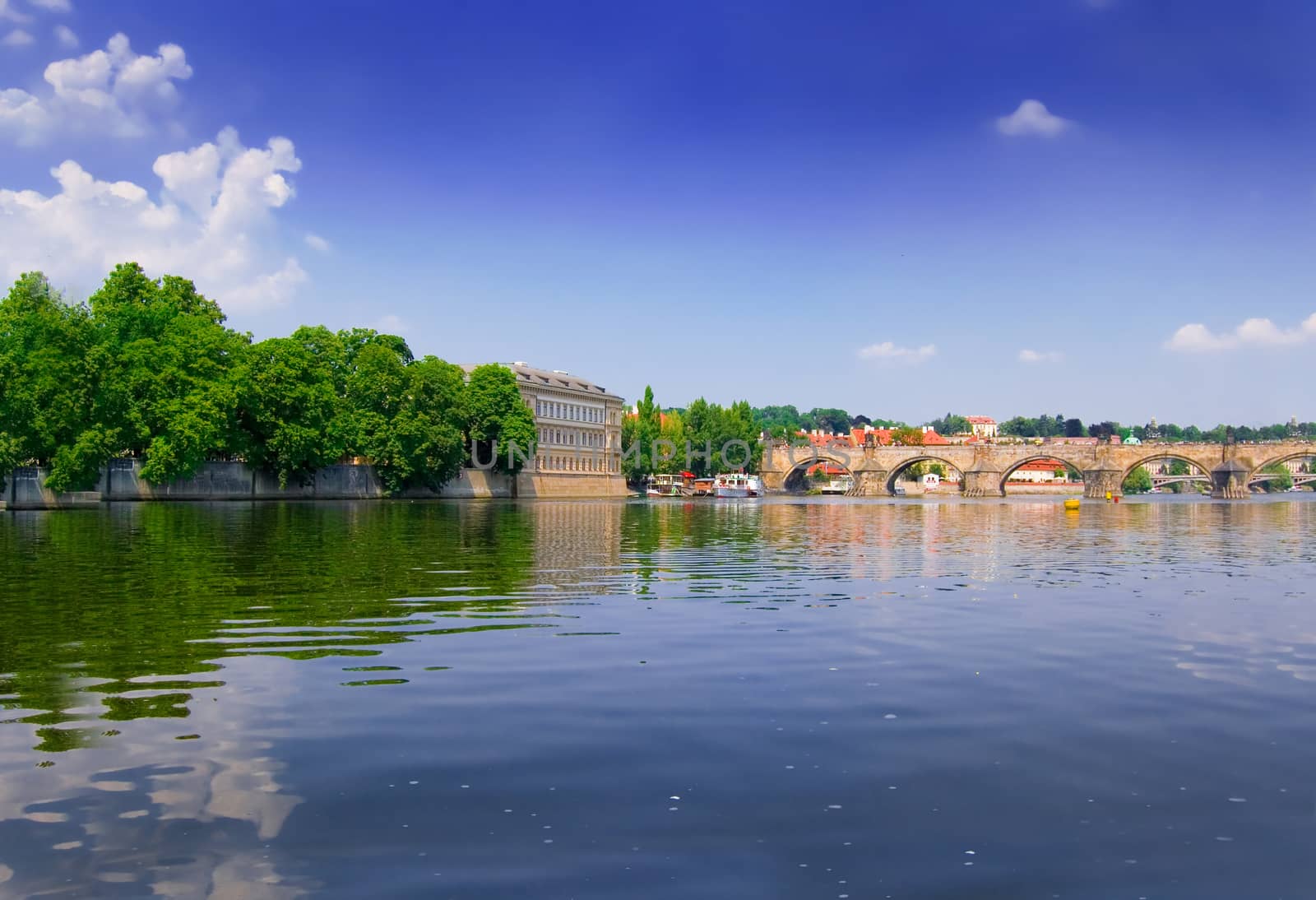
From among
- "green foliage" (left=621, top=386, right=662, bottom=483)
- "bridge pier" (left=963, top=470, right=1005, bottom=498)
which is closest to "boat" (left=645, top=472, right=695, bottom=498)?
"green foliage" (left=621, top=386, right=662, bottom=483)

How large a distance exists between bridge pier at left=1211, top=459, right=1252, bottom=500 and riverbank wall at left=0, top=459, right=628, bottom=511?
8480cm

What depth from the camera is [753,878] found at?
6.27 meters

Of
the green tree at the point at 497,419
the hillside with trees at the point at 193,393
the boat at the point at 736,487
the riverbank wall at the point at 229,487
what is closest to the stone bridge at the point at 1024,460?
the boat at the point at 736,487

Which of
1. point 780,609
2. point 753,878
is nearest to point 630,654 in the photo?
point 780,609

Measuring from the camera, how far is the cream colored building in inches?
5477

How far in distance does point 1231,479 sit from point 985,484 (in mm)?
30216

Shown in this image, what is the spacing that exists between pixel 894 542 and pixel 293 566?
21795 mm

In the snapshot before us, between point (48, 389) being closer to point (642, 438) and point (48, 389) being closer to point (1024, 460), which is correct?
point (642, 438)

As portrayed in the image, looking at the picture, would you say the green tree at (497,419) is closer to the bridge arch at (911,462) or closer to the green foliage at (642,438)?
the green foliage at (642,438)

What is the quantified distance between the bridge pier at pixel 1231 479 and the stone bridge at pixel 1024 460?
99mm

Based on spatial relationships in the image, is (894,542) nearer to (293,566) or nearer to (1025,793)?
(293,566)

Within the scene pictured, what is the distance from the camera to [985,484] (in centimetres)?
15012

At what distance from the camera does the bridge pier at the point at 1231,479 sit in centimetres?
13188

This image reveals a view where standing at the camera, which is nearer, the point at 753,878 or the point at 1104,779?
the point at 753,878
